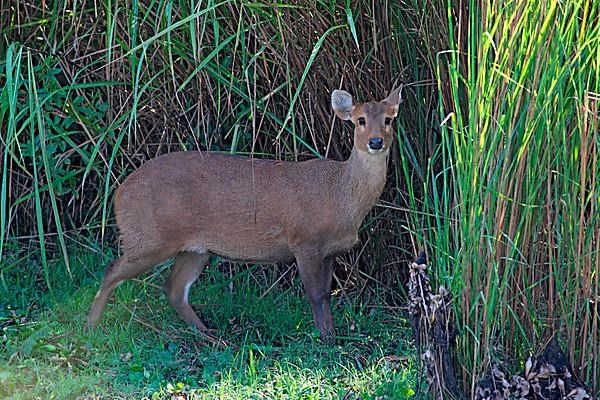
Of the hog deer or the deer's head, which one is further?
the hog deer

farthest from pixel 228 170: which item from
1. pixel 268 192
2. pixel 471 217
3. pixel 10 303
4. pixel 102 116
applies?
pixel 471 217

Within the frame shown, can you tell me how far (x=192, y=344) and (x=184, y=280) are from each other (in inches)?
23.1

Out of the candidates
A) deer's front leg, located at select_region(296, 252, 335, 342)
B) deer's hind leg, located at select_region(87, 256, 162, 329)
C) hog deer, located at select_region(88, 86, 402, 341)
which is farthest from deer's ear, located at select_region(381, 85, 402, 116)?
deer's hind leg, located at select_region(87, 256, 162, 329)

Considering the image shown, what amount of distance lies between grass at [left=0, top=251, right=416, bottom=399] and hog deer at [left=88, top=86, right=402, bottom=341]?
0.65 feet

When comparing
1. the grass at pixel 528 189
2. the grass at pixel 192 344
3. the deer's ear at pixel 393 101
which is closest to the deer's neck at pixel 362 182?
the deer's ear at pixel 393 101

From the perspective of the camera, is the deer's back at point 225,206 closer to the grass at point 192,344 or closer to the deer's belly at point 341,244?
the deer's belly at point 341,244

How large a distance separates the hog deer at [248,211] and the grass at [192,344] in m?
0.20

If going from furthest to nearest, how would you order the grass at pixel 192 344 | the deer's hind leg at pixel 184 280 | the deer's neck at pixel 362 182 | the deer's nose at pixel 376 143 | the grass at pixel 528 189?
the deer's hind leg at pixel 184 280
the deer's neck at pixel 362 182
the deer's nose at pixel 376 143
the grass at pixel 192 344
the grass at pixel 528 189

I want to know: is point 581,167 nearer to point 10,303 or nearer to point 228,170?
point 228,170

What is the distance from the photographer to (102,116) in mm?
6688

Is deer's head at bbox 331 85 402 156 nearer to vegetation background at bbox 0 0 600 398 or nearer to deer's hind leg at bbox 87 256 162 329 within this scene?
vegetation background at bbox 0 0 600 398

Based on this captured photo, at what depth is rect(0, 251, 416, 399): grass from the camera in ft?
16.5

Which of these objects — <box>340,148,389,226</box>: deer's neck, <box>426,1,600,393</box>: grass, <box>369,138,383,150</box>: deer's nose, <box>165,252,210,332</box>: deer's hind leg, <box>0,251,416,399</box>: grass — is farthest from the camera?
<box>165,252,210,332</box>: deer's hind leg

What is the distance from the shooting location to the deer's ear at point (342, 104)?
19.4 feet
